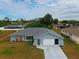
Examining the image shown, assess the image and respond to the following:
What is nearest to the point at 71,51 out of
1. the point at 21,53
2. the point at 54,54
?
the point at 54,54

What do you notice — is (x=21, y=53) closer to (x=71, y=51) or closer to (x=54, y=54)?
(x=54, y=54)

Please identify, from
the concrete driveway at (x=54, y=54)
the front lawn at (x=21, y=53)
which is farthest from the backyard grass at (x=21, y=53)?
the concrete driveway at (x=54, y=54)

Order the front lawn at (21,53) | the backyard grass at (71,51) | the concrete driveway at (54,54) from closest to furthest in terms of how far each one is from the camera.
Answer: the concrete driveway at (54,54) → the front lawn at (21,53) → the backyard grass at (71,51)

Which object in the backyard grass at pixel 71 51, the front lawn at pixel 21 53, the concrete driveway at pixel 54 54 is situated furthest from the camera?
the backyard grass at pixel 71 51

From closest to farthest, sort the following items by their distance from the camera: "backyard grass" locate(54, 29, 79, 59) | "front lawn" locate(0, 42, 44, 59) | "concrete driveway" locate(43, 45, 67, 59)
→ "concrete driveway" locate(43, 45, 67, 59), "front lawn" locate(0, 42, 44, 59), "backyard grass" locate(54, 29, 79, 59)

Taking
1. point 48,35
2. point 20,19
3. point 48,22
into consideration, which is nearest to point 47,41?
point 48,35

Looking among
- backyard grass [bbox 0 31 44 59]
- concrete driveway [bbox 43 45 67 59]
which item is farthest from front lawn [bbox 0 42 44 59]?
concrete driveway [bbox 43 45 67 59]

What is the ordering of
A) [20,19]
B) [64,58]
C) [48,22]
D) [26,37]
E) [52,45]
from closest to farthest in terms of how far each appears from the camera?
1. [64,58]
2. [52,45]
3. [26,37]
4. [48,22]
5. [20,19]

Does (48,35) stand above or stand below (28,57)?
above

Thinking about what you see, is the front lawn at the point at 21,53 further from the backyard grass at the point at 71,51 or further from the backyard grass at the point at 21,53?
the backyard grass at the point at 71,51

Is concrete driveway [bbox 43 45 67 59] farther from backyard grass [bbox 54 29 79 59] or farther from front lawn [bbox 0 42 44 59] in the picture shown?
backyard grass [bbox 54 29 79 59]

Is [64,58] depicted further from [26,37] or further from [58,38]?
[26,37]
